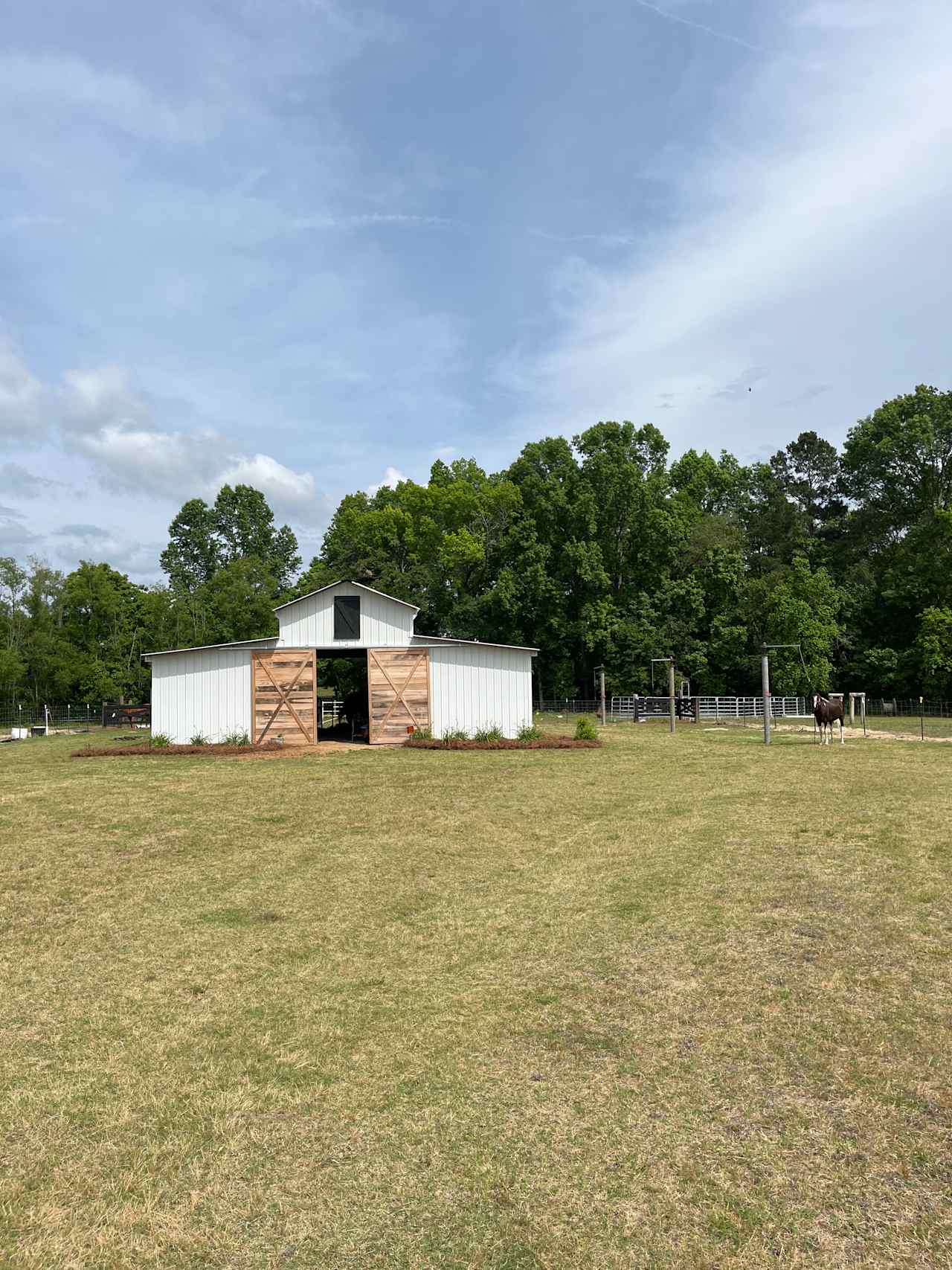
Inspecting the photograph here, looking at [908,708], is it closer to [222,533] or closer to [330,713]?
[330,713]

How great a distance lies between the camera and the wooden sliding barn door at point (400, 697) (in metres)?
27.3

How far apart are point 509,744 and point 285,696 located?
308 inches

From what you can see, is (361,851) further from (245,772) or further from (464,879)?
(245,772)

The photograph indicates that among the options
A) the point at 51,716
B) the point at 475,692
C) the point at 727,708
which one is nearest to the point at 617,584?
the point at 727,708

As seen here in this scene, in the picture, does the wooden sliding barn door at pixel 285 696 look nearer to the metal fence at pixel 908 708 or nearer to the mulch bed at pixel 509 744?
the mulch bed at pixel 509 744

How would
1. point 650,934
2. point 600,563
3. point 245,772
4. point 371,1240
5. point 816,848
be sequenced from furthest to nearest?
point 600,563 → point 245,772 → point 816,848 → point 650,934 → point 371,1240

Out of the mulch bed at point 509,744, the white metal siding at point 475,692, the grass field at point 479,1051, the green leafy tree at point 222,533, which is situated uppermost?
the green leafy tree at point 222,533

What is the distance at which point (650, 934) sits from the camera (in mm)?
7199

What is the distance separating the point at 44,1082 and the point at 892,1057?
5013 millimetres

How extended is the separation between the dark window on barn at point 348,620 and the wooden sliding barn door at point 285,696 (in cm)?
120

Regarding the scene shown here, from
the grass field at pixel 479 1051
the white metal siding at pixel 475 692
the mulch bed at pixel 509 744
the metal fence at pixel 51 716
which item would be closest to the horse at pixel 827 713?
the mulch bed at pixel 509 744

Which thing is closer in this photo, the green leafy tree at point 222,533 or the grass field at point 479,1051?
the grass field at point 479,1051

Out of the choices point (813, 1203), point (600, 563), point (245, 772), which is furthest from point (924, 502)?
point (813, 1203)

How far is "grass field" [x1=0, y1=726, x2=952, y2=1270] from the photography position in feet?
11.4
